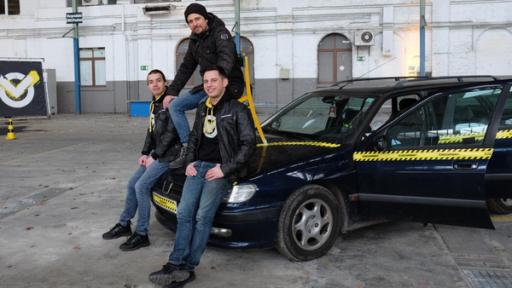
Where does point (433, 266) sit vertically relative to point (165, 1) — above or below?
below

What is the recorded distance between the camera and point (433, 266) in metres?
4.14

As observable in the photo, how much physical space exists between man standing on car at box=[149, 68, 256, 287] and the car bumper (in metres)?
0.16

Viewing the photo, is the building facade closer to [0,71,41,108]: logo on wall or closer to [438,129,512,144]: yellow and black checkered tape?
[0,71,41,108]: logo on wall

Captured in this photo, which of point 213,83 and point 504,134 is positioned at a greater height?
point 213,83

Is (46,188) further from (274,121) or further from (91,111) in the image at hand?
(91,111)

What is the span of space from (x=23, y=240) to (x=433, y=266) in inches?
146

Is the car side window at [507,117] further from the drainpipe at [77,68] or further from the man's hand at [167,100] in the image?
the drainpipe at [77,68]

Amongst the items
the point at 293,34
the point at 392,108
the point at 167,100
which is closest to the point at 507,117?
the point at 392,108

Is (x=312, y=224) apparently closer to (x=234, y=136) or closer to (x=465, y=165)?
(x=234, y=136)

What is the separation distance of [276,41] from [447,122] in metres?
17.1

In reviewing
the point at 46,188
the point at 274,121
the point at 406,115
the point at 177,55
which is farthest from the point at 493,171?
the point at 177,55

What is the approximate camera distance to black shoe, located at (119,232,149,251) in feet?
15.0

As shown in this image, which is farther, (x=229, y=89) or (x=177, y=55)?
(x=177, y=55)

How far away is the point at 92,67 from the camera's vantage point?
23.3 m
